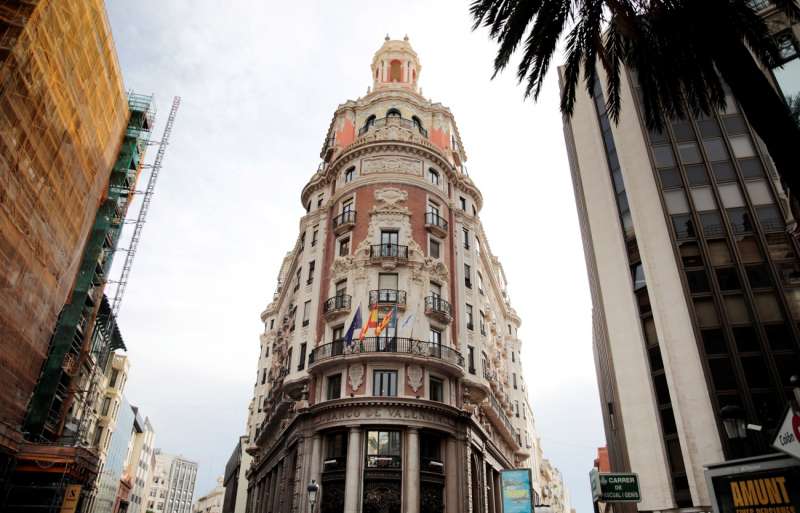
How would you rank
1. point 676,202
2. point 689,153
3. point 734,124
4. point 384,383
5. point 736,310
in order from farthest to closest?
1. point 384,383
2. point 689,153
3. point 734,124
4. point 676,202
5. point 736,310

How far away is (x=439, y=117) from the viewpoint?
5256 centimetres

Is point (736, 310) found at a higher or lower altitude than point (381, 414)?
higher

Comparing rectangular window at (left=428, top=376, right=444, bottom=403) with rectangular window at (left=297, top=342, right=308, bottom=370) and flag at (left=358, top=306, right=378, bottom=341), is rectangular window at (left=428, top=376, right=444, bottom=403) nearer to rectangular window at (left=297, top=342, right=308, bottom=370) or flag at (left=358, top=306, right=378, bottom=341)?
flag at (left=358, top=306, right=378, bottom=341)

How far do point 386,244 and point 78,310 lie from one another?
88.5 ft

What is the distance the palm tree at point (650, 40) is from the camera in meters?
11.3

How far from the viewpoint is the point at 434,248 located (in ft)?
141

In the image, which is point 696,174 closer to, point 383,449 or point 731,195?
point 731,195

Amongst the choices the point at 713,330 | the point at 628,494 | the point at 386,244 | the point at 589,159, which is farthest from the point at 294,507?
the point at 589,159

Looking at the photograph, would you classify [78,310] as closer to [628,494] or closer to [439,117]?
[439,117]

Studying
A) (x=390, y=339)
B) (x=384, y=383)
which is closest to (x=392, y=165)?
(x=390, y=339)

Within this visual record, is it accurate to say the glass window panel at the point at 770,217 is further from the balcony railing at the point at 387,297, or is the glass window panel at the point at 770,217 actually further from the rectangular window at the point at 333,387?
the rectangular window at the point at 333,387

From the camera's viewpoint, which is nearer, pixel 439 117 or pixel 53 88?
pixel 53 88

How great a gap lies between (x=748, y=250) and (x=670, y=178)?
544 centimetres

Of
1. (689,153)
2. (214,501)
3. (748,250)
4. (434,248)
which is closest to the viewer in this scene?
(748,250)
